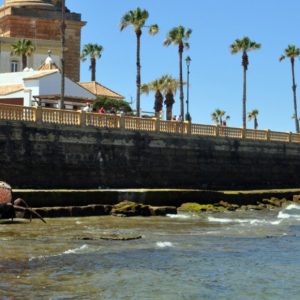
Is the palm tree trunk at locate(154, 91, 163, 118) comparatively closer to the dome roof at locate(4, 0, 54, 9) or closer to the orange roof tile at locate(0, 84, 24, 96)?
the dome roof at locate(4, 0, 54, 9)

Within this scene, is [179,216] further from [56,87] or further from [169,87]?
[169,87]

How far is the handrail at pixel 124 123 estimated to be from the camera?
32.6 metres

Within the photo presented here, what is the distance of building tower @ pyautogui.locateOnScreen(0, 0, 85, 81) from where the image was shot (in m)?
61.5

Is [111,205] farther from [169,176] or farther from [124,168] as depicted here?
[169,176]

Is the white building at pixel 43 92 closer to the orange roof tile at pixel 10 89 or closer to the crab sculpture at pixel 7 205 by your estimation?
the orange roof tile at pixel 10 89

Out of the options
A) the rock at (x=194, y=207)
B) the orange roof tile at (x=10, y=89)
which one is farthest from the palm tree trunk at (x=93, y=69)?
the rock at (x=194, y=207)

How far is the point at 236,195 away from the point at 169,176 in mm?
4429

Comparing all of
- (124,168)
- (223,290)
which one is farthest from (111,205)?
(223,290)

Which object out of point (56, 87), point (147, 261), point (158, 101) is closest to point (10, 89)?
point (56, 87)

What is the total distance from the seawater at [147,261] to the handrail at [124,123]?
841cm

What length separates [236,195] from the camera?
120ft

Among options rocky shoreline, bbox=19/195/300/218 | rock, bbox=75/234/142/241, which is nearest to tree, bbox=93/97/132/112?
rocky shoreline, bbox=19/195/300/218

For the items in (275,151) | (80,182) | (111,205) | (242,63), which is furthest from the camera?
(242,63)

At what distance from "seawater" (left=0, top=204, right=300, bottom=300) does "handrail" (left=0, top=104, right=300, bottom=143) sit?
27.6 ft
